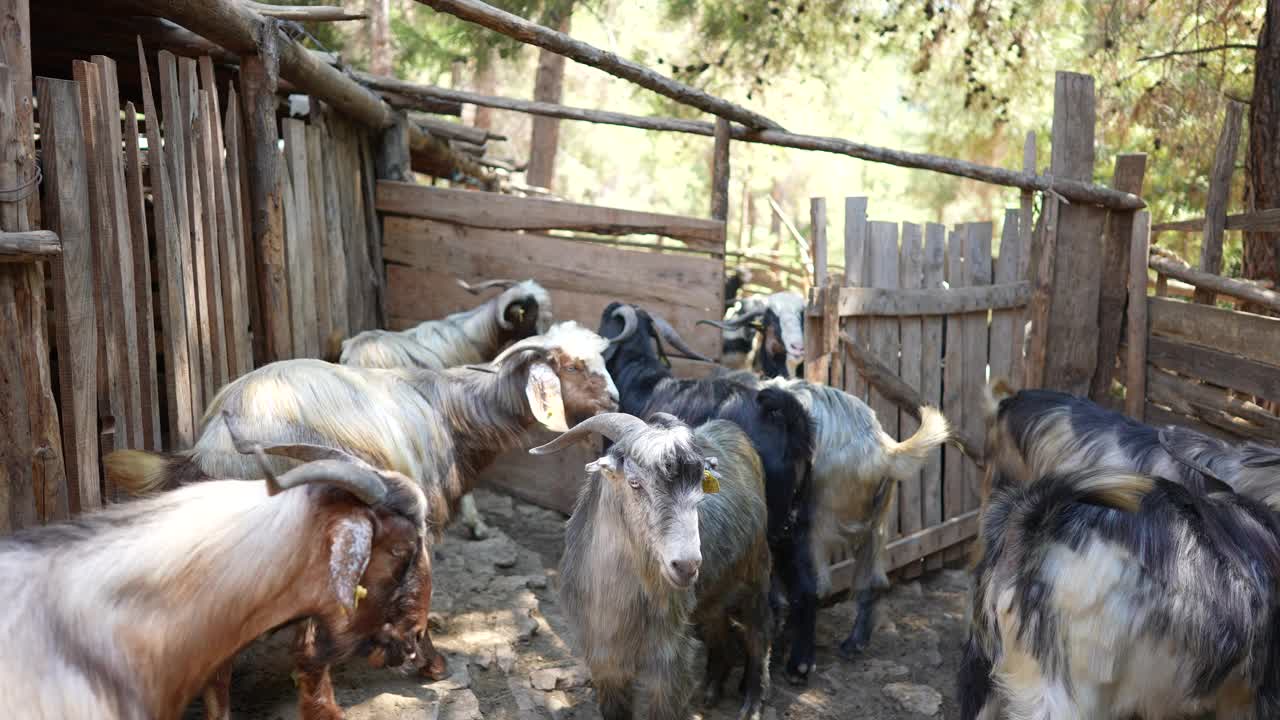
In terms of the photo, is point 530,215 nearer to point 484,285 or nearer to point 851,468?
point 484,285

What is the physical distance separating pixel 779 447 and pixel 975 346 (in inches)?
85.3

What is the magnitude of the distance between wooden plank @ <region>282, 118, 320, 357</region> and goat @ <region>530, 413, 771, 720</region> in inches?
88.1

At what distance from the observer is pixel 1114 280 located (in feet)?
21.0

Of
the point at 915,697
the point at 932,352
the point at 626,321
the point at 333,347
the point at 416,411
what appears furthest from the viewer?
the point at 932,352

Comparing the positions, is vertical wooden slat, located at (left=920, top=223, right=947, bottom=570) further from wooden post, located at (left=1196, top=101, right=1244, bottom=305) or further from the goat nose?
the goat nose

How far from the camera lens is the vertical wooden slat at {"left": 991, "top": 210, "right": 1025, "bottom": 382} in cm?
654

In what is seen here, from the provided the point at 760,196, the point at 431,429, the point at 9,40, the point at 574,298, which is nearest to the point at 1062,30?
the point at 574,298

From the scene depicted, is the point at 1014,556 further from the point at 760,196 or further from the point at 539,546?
the point at 760,196

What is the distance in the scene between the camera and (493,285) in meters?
6.58

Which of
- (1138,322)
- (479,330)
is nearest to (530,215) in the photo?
(479,330)

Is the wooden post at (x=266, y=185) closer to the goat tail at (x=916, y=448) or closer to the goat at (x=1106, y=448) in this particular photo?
the goat tail at (x=916, y=448)

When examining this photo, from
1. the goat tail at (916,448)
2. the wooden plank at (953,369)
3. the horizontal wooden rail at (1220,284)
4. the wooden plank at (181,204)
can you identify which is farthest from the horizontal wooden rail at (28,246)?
the horizontal wooden rail at (1220,284)

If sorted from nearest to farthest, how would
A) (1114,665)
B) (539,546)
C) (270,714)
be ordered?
(1114,665) → (270,714) → (539,546)

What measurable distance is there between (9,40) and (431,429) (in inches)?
91.1
